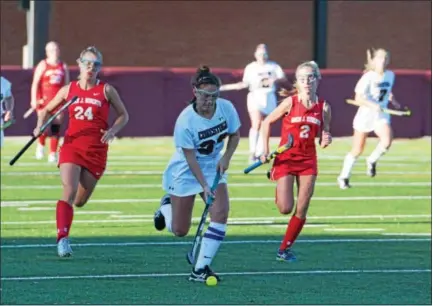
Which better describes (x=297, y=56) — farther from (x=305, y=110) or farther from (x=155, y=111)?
(x=305, y=110)

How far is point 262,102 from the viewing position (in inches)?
990

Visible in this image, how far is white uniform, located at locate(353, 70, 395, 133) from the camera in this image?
2125 centimetres

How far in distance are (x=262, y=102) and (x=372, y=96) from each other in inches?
154

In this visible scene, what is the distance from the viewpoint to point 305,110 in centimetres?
1391

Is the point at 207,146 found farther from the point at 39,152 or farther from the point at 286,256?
the point at 39,152

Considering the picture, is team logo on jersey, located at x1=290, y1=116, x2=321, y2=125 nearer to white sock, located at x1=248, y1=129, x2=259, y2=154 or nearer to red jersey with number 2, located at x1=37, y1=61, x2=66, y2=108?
white sock, located at x1=248, y1=129, x2=259, y2=154

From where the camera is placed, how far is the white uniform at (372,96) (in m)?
21.2

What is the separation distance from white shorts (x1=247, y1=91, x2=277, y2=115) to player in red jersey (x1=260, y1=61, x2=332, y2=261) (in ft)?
36.0

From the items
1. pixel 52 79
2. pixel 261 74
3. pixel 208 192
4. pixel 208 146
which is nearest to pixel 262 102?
pixel 261 74

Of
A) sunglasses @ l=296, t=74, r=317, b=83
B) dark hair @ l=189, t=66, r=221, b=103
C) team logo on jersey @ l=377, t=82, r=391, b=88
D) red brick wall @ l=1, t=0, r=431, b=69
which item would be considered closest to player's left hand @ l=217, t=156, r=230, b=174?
dark hair @ l=189, t=66, r=221, b=103

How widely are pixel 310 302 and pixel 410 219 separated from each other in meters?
6.39

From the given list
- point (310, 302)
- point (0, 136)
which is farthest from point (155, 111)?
point (310, 302)

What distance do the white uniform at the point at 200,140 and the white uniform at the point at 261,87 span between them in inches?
489

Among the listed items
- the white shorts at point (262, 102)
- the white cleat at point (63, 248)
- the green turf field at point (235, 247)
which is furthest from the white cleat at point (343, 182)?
the white cleat at point (63, 248)
